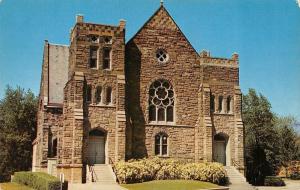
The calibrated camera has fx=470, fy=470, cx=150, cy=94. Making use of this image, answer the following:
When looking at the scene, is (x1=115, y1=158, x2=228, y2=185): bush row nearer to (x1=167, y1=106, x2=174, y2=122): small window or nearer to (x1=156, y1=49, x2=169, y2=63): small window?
(x1=167, y1=106, x2=174, y2=122): small window

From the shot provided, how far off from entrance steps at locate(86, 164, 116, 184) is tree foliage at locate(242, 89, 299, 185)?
22.2 m

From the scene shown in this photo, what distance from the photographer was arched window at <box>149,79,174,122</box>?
36.7m

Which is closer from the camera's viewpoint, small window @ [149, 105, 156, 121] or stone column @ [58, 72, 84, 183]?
stone column @ [58, 72, 84, 183]

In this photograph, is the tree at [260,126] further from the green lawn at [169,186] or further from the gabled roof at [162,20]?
the green lawn at [169,186]

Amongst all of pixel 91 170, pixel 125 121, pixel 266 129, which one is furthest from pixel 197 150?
pixel 266 129

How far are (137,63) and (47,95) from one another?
10.5m

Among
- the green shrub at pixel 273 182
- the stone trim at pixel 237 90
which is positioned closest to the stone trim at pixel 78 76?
the stone trim at pixel 237 90

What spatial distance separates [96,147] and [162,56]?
29.8ft

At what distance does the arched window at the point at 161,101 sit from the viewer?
A: 120 feet

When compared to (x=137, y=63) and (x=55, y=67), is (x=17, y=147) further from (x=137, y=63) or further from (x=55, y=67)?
(x=137, y=63)

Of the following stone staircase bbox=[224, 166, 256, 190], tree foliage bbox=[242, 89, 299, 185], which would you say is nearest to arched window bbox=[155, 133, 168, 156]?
stone staircase bbox=[224, 166, 256, 190]

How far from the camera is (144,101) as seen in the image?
119 feet

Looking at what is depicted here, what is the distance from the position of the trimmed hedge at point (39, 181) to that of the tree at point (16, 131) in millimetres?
16059

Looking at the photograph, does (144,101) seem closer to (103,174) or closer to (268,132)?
(103,174)
